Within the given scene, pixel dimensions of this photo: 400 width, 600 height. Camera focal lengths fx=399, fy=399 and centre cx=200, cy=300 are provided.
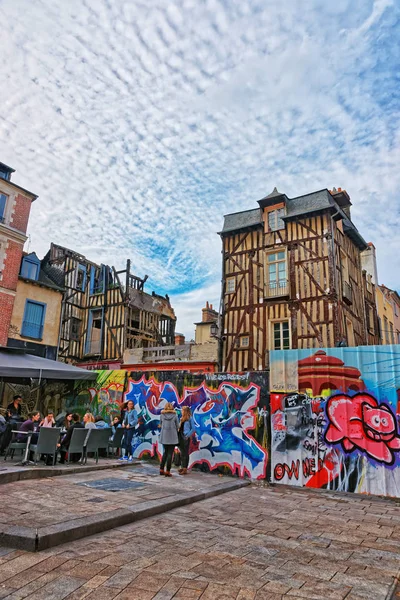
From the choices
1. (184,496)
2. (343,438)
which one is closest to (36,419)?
(184,496)

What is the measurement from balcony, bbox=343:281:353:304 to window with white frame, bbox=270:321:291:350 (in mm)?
2271

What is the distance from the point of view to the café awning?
817 centimetres

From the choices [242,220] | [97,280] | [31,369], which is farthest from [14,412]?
[97,280]

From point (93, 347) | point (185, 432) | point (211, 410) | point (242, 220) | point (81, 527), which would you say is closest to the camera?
point (81, 527)

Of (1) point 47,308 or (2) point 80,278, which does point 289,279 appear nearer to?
(1) point 47,308

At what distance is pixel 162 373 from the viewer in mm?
8406

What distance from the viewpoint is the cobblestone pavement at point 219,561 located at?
2.41 metres

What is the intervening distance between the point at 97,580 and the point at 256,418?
15.5 feet

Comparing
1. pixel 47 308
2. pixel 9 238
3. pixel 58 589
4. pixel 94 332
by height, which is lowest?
pixel 58 589

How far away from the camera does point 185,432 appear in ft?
24.3

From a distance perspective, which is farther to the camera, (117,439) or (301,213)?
(301,213)

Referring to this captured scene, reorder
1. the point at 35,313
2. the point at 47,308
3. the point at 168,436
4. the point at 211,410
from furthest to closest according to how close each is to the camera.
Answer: the point at 47,308
the point at 35,313
the point at 211,410
the point at 168,436

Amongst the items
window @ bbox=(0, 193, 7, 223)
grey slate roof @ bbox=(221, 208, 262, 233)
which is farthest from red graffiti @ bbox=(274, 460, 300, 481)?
window @ bbox=(0, 193, 7, 223)

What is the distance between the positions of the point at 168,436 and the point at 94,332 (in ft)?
47.6
